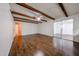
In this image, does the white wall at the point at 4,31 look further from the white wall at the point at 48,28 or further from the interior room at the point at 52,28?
the white wall at the point at 48,28

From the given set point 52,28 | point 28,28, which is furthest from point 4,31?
point 28,28

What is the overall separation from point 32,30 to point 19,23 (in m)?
2.71

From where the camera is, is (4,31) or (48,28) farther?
(48,28)

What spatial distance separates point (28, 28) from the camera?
13875mm

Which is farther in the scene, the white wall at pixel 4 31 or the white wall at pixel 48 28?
the white wall at pixel 48 28

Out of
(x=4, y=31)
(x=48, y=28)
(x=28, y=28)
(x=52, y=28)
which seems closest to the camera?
(x=4, y=31)

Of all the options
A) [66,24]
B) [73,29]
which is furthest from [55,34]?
[73,29]

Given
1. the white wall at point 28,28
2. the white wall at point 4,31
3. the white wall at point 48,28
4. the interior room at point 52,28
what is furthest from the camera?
the white wall at point 28,28

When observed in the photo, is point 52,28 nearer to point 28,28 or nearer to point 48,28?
point 48,28

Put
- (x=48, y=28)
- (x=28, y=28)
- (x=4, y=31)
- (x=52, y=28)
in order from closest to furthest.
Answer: (x=4, y=31) → (x=52, y=28) → (x=48, y=28) → (x=28, y=28)

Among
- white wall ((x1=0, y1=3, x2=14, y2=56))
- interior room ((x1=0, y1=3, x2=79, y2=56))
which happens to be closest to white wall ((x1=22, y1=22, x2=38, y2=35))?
interior room ((x1=0, y1=3, x2=79, y2=56))

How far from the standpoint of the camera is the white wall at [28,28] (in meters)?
13.2

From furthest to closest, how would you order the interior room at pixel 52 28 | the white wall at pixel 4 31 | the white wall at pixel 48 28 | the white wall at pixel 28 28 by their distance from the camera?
1. the white wall at pixel 28 28
2. the white wall at pixel 48 28
3. the interior room at pixel 52 28
4. the white wall at pixel 4 31

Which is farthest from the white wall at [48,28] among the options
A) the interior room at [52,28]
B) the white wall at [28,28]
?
the white wall at [28,28]
